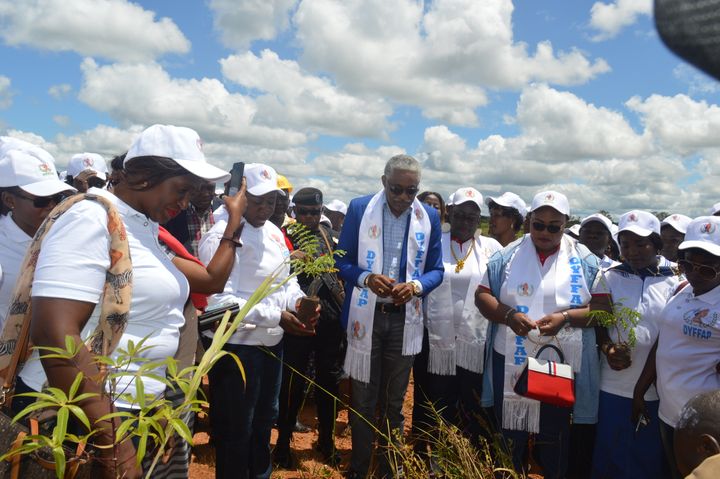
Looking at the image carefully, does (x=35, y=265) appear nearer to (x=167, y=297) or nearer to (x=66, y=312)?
(x=66, y=312)

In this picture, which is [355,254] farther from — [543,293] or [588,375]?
[588,375]

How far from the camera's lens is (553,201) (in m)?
3.74

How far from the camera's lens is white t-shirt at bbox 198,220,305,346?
10.6 ft

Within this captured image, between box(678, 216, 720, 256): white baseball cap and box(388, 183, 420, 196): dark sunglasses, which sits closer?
box(678, 216, 720, 256): white baseball cap

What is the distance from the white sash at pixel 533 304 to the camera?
3.60 m

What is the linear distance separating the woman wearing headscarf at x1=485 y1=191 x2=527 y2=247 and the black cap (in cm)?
159

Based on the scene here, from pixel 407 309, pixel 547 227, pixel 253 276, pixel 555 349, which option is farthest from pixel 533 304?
pixel 253 276

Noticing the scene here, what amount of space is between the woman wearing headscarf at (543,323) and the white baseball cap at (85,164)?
4.37 m

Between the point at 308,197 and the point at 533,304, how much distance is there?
7.28 feet

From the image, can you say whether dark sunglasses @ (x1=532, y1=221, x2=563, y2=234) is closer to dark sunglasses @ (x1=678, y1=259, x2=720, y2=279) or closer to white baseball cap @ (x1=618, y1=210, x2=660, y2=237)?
white baseball cap @ (x1=618, y1=210, x2=660, y2=237)

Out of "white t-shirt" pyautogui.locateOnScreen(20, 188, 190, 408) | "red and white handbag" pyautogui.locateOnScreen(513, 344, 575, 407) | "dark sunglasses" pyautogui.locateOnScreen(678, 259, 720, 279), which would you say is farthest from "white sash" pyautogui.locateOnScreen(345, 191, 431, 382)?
"white t-shirt" pyautogui.locateOnScreen(20, 188, 190, 408)

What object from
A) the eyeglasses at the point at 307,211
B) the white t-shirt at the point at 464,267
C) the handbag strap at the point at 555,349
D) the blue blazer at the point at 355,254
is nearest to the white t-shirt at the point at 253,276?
the blue blazer at the point at 355,254

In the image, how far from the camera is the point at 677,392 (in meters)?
3.17

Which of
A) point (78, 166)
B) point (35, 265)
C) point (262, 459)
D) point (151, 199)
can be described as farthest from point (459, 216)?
point (78, 166)
